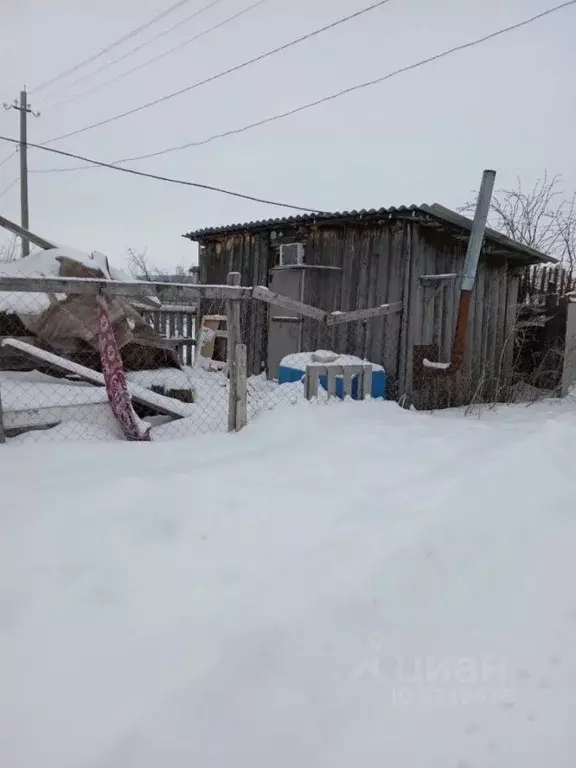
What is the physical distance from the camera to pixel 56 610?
6.52 ft

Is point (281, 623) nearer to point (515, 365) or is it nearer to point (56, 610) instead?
point (56, 610)

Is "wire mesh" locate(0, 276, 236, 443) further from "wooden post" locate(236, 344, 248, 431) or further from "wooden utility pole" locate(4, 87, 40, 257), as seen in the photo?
"wooden utility pole" locate(4, 87, 40, 257)

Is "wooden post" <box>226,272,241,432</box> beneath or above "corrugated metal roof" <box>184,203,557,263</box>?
beneath

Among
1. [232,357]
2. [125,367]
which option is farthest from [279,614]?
[125,367]

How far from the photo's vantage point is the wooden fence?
952 centimetres

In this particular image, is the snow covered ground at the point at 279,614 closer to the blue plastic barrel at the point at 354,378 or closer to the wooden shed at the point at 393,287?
the blue plastic barrel at the point at 354,378

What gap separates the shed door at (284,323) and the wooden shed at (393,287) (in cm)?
2

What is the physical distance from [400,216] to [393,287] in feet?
3.25

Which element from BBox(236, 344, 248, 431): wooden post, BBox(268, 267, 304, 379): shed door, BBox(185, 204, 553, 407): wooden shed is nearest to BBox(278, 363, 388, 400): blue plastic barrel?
BBox(185, 204, 553, 407): wooden shed

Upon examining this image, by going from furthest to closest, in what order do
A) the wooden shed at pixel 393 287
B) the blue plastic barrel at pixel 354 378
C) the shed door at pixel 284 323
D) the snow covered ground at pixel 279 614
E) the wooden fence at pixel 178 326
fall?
the wooden fence at pixel 178 326, the shed door at pixel 284 323, the wooden shed at pixel 393 287, the blue plastic barrel at pixel 354 378, the snow covered ground at pixel 279 614

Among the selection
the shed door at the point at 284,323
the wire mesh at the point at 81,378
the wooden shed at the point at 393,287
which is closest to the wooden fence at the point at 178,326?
the wooden shed at the point at 393,287

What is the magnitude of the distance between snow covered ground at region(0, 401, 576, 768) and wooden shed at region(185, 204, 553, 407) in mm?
4091

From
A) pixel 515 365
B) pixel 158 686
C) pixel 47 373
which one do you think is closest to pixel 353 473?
pixel 158 686

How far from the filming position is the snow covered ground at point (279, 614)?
161cm
